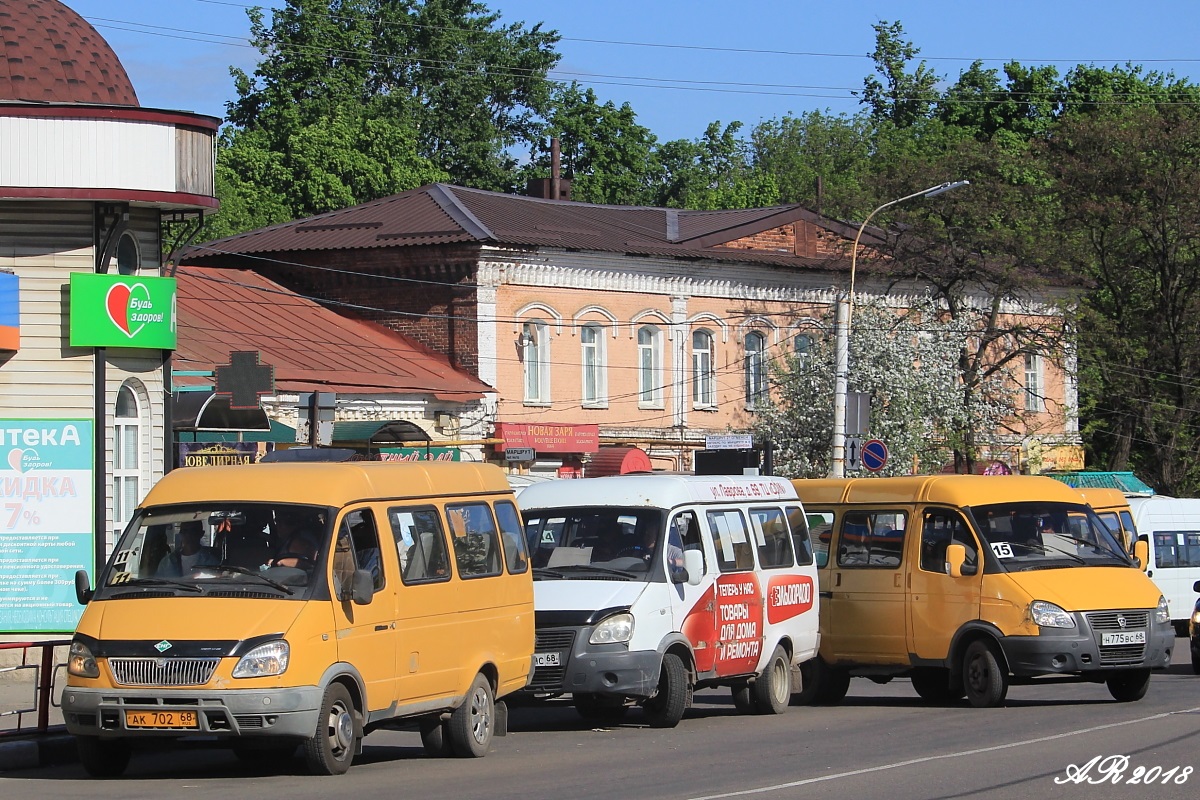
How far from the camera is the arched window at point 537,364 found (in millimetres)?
44625

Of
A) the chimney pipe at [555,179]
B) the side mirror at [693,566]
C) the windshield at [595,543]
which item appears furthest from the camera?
the chimney pipe at [555,179]

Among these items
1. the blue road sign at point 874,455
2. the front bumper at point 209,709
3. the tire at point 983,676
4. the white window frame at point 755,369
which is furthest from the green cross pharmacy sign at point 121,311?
the white window frame at point 755,369

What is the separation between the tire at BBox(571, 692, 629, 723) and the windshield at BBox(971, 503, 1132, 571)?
4108 millimetres

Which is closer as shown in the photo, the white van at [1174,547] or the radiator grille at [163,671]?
the radiator grille at [163,671]

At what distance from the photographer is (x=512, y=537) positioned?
15.3 m

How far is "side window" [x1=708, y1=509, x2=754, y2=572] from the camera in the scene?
1753 cm

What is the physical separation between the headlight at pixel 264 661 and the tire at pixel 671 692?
496 cm

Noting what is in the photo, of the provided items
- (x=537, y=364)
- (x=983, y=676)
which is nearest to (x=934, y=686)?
(x=983, y=676)

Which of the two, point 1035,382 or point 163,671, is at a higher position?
point 1035,382

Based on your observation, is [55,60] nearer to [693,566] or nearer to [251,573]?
[693,566]

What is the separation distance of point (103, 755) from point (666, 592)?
18.0 feet

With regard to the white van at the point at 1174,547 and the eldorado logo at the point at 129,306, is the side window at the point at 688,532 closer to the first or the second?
the eldorado logo at the point at 129,306

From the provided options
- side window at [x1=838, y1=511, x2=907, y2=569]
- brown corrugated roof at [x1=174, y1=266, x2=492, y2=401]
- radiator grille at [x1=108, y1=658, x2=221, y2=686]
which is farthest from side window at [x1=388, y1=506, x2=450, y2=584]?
brown corrugated roof at [x1=174, y1=266, x2=492, y2=401]

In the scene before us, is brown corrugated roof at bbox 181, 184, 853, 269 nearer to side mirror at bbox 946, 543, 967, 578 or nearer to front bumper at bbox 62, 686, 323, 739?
side mirror at bbox 946, 543, 967, 578
